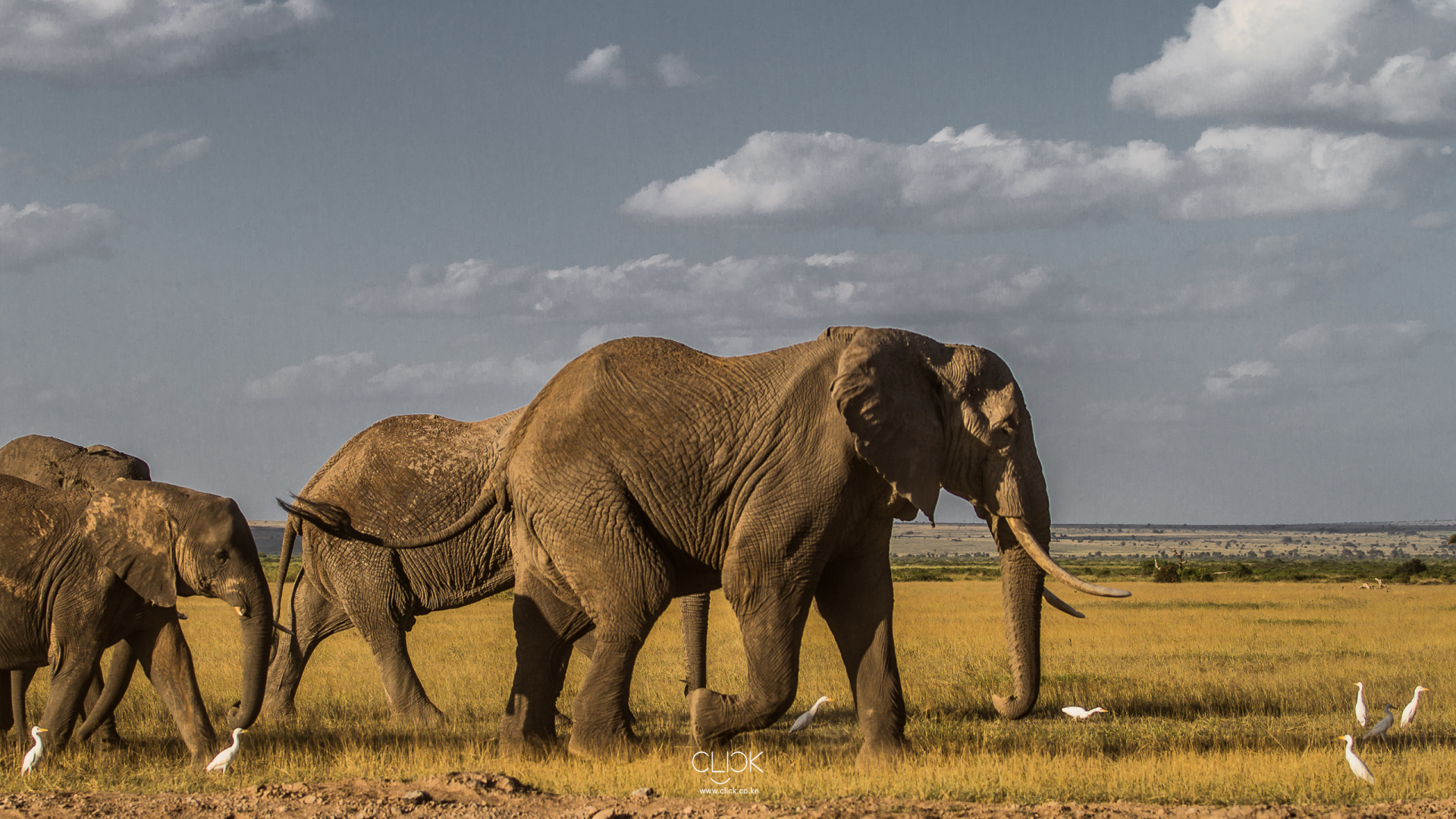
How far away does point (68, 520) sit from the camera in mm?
10719

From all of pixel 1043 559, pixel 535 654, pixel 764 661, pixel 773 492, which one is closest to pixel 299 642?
pixel 535 654

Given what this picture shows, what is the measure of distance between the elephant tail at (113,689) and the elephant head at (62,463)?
7.40 feet

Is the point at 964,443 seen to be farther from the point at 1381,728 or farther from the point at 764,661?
the point at 1381,728

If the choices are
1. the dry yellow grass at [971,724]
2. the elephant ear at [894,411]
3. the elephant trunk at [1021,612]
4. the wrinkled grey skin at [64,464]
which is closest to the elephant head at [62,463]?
the wrinkled grey skin at [64,464]

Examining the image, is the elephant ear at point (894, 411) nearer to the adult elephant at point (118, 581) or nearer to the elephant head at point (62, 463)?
the adult elephant at point (118, 581)

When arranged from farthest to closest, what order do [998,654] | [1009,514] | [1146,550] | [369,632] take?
[1146,550] < [998,654] < [369,632] < [1009,514]

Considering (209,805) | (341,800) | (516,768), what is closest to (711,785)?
(516,768)

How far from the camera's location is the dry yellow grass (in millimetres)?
9375

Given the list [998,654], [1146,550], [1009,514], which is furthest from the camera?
[1146,550]

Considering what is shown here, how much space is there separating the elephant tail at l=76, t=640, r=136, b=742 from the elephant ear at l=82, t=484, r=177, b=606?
79cm

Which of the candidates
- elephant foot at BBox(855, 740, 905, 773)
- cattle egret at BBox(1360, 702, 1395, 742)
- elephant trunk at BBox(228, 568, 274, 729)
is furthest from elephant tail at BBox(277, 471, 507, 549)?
cattle egret at BBox(1360, 702, 1395, 742)

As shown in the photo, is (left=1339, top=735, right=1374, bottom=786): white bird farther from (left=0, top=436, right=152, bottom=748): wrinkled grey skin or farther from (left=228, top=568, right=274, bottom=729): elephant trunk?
(left=0, top=436, right=152, bottom=748): wrinkled grey skin

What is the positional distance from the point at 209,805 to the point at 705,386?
13.6 feet

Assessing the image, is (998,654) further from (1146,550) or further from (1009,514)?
(1146,550)
